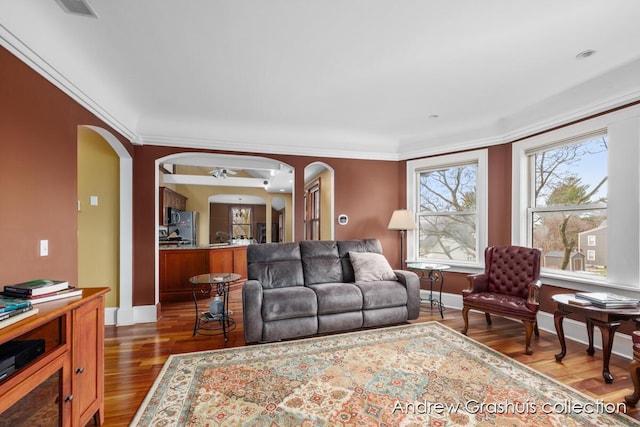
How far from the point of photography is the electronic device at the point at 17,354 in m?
1.23

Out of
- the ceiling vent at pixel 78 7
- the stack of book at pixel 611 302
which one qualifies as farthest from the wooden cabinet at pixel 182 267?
the stack of book at pixel 611 302

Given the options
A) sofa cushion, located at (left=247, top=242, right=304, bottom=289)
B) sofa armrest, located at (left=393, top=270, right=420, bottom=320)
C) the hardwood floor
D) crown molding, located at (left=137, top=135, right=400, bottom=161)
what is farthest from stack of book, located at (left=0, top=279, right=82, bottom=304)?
sofa armrest, located at (left=393, top=270, right=420, bottom=320)

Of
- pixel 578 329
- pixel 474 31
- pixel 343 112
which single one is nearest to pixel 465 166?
pixel 343 112

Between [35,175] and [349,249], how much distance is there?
129 inches

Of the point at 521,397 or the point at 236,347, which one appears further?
the point at 236,347

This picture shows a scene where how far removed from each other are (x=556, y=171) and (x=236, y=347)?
13.8 ft

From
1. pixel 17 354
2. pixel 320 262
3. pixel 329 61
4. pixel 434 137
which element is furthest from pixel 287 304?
pixel 434 137

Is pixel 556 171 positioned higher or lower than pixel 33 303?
higher

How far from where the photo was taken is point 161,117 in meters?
3.88

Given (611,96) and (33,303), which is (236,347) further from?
(611,96)

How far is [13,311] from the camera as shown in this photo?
1.31m

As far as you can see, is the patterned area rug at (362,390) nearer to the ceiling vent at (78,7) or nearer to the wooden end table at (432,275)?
the wooden end table at (432,275)

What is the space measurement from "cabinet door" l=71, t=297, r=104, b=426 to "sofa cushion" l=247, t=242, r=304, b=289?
1.82 metres

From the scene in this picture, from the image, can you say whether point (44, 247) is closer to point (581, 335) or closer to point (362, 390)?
point (362, 390)
